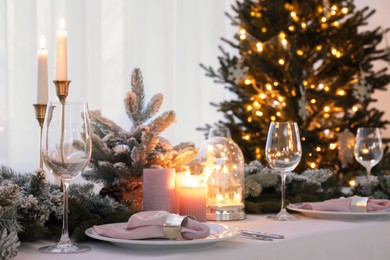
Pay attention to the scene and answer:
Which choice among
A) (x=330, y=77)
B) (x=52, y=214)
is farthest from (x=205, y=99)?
(x=52, y=214)

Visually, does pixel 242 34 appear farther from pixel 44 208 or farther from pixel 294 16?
pixel 44 208

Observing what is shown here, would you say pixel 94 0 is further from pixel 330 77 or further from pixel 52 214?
pixel 52 214

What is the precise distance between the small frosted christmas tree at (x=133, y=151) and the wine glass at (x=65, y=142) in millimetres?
352

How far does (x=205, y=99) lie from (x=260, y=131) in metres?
0.58

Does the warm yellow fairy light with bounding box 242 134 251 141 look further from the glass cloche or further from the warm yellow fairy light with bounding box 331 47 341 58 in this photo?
the glass cloche

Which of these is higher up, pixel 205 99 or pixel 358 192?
pixel 205 99

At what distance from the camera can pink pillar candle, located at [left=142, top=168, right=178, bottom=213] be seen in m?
1.30

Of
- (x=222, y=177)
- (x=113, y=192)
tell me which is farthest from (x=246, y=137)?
(x=113, y=192)

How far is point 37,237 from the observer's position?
1.05m

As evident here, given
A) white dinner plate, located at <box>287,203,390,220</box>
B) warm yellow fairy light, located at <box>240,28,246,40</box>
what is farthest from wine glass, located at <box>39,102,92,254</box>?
warm yellow fairy light, located at <box>240,28,246,40</box>

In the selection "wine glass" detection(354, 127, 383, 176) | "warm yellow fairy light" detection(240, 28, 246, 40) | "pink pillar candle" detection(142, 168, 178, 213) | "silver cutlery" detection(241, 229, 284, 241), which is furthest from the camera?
"warm yellow fairy light" detection(240, 28, 246, 40)

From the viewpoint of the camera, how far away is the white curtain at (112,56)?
3.24 m

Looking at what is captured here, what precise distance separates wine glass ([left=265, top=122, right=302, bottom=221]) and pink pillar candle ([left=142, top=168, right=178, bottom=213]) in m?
0.26

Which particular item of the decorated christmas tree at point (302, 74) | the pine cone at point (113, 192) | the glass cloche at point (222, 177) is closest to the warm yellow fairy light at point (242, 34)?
the decorated christmas tree at point (302, 74)
